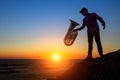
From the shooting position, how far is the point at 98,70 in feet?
40.4

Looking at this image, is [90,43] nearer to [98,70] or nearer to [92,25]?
[92,25]

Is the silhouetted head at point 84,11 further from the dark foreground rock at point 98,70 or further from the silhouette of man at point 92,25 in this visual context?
the dark foreground rock at point 98,70

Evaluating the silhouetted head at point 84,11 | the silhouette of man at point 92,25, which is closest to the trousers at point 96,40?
the silhouette of man at point 92,25

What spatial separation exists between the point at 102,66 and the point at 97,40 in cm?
141

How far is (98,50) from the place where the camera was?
13047 mm

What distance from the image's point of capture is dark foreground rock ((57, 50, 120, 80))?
38.2ft

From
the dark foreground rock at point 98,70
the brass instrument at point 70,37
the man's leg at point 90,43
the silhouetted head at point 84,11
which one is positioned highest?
the silhouetted head at point 84,11

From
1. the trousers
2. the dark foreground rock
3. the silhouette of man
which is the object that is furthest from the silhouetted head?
the dark foreground rock

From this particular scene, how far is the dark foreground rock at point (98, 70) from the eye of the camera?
11.7m

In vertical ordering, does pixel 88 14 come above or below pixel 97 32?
above

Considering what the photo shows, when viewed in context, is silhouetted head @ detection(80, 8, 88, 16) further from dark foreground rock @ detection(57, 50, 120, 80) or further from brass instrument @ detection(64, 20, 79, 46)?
dark foreground rock @ detection(57, 50, 120, 80)

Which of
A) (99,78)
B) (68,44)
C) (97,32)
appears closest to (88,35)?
(97,32)

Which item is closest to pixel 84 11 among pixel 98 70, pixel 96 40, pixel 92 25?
pixel 92 25

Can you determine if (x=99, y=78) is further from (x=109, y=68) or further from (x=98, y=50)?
(x=98, y=50)
